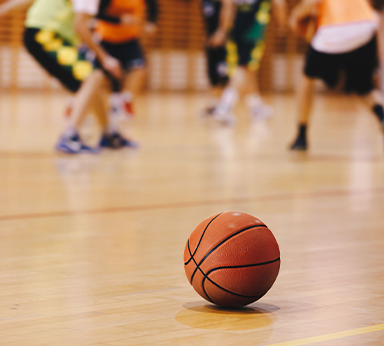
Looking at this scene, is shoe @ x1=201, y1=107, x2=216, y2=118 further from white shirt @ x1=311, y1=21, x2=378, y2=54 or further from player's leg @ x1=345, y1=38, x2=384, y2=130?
white shirt @ x1=311, y1=21, x2=378, y2=54

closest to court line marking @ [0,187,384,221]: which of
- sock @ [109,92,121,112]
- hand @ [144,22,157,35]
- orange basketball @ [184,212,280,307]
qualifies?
orange basketball @ [184,212,280,307]

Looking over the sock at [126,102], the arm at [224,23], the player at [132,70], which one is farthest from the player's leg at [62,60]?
the arm at [224,23]

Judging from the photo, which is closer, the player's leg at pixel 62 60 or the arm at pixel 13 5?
the arm at pixel 13 5

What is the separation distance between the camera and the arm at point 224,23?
10977 millimetres

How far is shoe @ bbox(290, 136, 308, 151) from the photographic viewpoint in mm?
7832

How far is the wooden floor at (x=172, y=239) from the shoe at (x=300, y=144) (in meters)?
0.17

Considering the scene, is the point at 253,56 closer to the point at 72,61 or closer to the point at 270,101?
the point at 72,61

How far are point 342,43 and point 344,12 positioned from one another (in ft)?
0.91

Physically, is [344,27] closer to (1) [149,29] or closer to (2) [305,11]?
(2) [305,11]

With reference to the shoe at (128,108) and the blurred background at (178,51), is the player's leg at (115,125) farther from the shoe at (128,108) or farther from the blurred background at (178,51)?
the blurred background at (178,51)

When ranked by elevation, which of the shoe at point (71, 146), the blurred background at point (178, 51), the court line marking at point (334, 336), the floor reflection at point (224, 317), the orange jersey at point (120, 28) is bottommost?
the blurred background at point (178, 51)

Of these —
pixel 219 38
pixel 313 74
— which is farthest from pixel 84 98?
pixel 219 38

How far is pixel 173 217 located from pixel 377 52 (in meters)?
3.73

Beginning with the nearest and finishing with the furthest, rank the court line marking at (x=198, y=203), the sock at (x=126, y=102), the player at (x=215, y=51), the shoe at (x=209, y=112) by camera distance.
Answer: the court line marking at (x=198, y=203) → the sock at (x=126, y=102) → the player at (x=215, y=51) → the shoe at (x=209, y=112)
